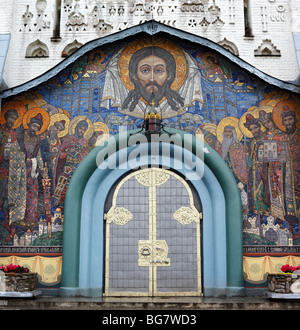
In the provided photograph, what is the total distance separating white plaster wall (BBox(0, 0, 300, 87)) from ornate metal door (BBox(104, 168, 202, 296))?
11.0ft

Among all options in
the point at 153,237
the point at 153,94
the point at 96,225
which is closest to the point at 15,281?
the point at 96,225

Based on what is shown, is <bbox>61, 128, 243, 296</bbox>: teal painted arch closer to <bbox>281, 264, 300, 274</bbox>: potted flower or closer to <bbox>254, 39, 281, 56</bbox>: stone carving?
<bbox>281, 264, 300, 274</bbox>: potted flower

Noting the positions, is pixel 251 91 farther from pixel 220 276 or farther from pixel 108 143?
pixel 220 276

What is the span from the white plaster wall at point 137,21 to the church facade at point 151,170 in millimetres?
1397

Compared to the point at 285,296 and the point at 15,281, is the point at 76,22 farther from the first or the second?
the point at 285,296

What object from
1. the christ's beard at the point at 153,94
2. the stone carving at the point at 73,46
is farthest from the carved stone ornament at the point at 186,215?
the stone carving at the point at 73,46

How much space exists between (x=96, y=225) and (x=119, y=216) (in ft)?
1.39

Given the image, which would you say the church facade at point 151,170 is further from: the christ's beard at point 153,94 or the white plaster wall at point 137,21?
the white plaster wall at point 137,21

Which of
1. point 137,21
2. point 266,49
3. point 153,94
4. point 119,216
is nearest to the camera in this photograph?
point 119,216

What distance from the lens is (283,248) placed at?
7773 millimetres

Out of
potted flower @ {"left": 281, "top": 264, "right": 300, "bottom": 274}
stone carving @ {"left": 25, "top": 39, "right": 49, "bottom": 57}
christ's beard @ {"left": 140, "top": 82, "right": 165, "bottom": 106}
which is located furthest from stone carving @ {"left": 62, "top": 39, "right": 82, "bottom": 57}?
potted flower @ {"left": 281, "top": 264, "right": 300, "bottom": 274}

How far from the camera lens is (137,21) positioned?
977cm

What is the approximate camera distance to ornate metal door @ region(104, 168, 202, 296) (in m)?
7.73

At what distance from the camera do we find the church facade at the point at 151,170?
25.3 ft
